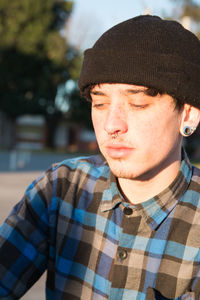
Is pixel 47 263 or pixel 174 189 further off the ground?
pixel 174 189

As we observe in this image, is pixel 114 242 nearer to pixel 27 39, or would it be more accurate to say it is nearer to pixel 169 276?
pixel 169 276

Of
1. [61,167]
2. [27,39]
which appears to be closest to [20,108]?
[27,39]

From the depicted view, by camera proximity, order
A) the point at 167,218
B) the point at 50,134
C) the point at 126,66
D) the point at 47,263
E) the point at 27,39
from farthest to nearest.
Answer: the point at 50,134
the point at 27,39
the point at 47,263
the point at 167,218
the point at 126,66

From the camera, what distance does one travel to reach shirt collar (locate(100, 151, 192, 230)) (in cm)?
159

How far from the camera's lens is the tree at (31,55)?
33.7 m

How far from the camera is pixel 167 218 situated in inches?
62.9

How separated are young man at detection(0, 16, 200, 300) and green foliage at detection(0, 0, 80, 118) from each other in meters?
33.0

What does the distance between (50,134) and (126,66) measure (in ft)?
133

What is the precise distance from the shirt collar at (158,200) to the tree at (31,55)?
108 feet

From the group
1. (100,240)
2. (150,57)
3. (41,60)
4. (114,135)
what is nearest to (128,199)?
(100,240)

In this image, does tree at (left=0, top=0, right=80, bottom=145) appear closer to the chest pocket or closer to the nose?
the nose

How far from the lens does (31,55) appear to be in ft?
112

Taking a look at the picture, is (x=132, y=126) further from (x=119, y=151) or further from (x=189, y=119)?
(x=189, y=119)

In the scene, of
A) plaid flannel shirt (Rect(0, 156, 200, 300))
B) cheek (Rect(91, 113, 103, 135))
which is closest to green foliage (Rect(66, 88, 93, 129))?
plaid flannel shirt (Rect(0, 156, 200, 300))
